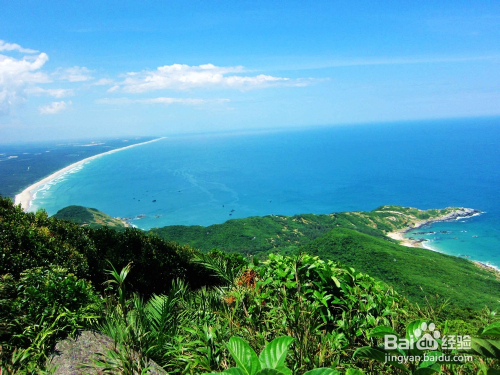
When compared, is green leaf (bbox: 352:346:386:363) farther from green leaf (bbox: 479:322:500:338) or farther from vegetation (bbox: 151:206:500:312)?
vegetation (bbox: 151:206:500:312)

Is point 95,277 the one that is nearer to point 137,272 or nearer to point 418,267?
point 137,272

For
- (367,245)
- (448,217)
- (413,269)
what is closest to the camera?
(413,269)

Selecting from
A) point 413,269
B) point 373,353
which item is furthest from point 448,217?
point 373,353

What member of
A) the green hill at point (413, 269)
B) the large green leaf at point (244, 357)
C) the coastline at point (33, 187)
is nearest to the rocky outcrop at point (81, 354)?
the large green leaf at point (244, 357)

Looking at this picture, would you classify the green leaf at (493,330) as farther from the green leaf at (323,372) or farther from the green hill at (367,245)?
the green hill at (367,245)

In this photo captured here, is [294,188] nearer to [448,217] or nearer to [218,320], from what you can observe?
[448,217]
